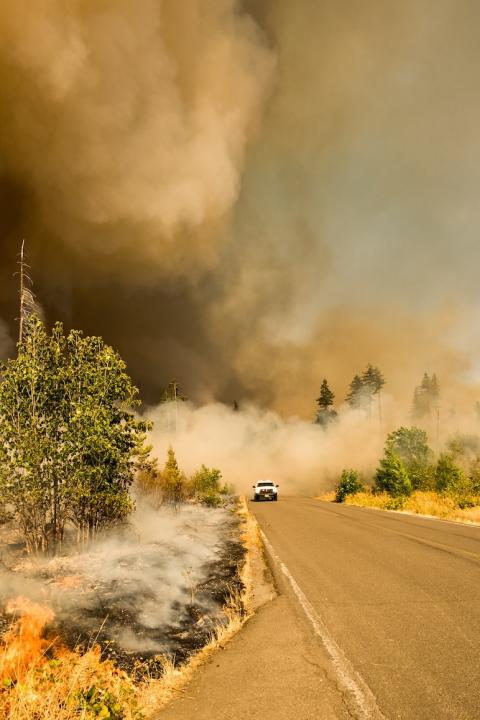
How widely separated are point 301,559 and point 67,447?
21.7 feet

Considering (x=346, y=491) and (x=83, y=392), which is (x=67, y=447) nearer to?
(x=83, y=392)

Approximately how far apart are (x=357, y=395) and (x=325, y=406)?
856cm

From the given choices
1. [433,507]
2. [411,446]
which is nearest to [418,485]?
[411,446]

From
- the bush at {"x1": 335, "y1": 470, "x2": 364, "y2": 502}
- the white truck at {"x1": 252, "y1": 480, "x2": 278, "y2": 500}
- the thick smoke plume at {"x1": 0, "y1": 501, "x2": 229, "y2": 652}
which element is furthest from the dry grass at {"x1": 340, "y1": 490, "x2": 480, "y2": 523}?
the thick smoke plume at {"x1": 0, "y1": 501, "x2": 229, "y2": 652}

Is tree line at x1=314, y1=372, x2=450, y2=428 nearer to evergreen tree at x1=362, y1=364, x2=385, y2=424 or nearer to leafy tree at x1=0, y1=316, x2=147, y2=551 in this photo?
evergreen tree at x1=362, y1=364, x2=385, y2=424

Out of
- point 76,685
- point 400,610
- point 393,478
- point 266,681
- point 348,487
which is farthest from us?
point 348,487

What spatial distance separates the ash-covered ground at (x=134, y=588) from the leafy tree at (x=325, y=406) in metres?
78.9

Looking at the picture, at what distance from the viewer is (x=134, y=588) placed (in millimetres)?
8711

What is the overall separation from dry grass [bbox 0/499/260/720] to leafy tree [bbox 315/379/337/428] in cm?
8800

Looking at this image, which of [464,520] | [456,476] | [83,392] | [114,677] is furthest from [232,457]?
[114,677]

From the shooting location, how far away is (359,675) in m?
4.30

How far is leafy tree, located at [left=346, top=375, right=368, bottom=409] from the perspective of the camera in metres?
85.8

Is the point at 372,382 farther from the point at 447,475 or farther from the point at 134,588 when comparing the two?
the point at 134,588

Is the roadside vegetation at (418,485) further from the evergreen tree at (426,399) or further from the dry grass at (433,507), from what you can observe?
the evergreen tree at (426,399)
